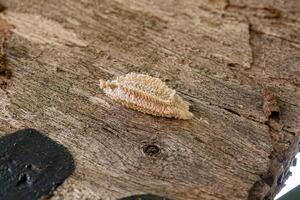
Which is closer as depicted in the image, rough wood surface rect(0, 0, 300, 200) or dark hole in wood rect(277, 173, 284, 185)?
rough wood surface rect(0, 0, 300, 200)

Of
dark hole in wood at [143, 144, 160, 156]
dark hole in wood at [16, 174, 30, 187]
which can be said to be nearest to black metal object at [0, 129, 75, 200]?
dark hole in wood at [16, 174, 30, 187]

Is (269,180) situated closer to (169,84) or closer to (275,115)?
(275,115)

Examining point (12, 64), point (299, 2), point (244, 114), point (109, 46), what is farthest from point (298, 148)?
point (12, 64)

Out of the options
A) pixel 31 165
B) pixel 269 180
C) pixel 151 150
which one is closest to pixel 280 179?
pixel 269 180

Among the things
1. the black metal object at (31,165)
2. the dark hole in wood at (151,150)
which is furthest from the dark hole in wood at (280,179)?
the black metal object at (31,165)

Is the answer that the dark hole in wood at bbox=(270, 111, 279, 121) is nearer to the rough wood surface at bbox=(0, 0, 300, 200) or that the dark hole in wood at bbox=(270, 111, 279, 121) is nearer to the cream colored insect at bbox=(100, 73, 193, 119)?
the rough wood surface at bbox=(0, 0, 300, 200)
